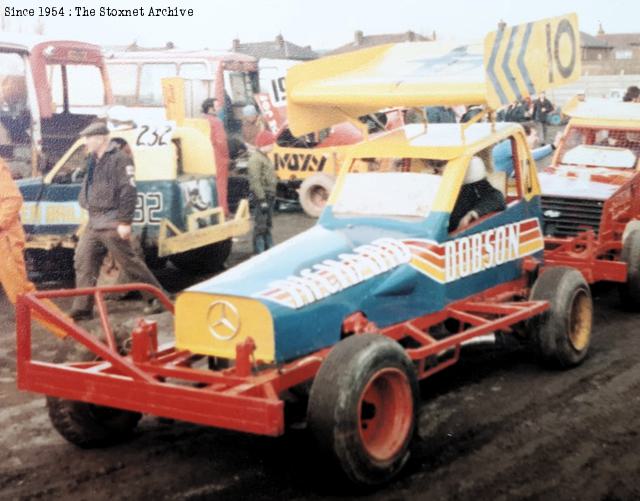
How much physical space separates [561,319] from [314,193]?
8556mm

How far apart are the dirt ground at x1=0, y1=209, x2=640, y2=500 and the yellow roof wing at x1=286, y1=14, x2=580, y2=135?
6.22 feet

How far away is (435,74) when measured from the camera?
20.1ft

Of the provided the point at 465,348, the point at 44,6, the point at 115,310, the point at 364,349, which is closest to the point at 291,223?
the point at 115,310

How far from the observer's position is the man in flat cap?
8094mm

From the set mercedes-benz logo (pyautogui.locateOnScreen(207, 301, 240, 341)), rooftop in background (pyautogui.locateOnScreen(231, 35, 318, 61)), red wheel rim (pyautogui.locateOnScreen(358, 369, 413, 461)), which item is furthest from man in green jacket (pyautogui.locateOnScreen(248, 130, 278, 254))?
rooftop in background (pyautogui.locateOnScreen(231, 35, 318, 61))

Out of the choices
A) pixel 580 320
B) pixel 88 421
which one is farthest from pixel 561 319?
pixel 88 421

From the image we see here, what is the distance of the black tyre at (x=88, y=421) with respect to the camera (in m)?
5.11

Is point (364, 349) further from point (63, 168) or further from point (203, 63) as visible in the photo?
point (203, 63)

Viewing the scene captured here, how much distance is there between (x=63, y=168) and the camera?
962 centimetres

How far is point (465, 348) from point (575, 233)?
2.04m

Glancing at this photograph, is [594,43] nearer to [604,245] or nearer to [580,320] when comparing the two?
[604,245]

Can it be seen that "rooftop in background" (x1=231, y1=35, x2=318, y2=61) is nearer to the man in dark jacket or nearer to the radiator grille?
the radiator grille

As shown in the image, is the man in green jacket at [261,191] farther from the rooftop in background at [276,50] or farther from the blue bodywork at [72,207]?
the rooftop in background at [276,50]

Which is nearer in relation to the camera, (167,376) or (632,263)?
(167,376)
